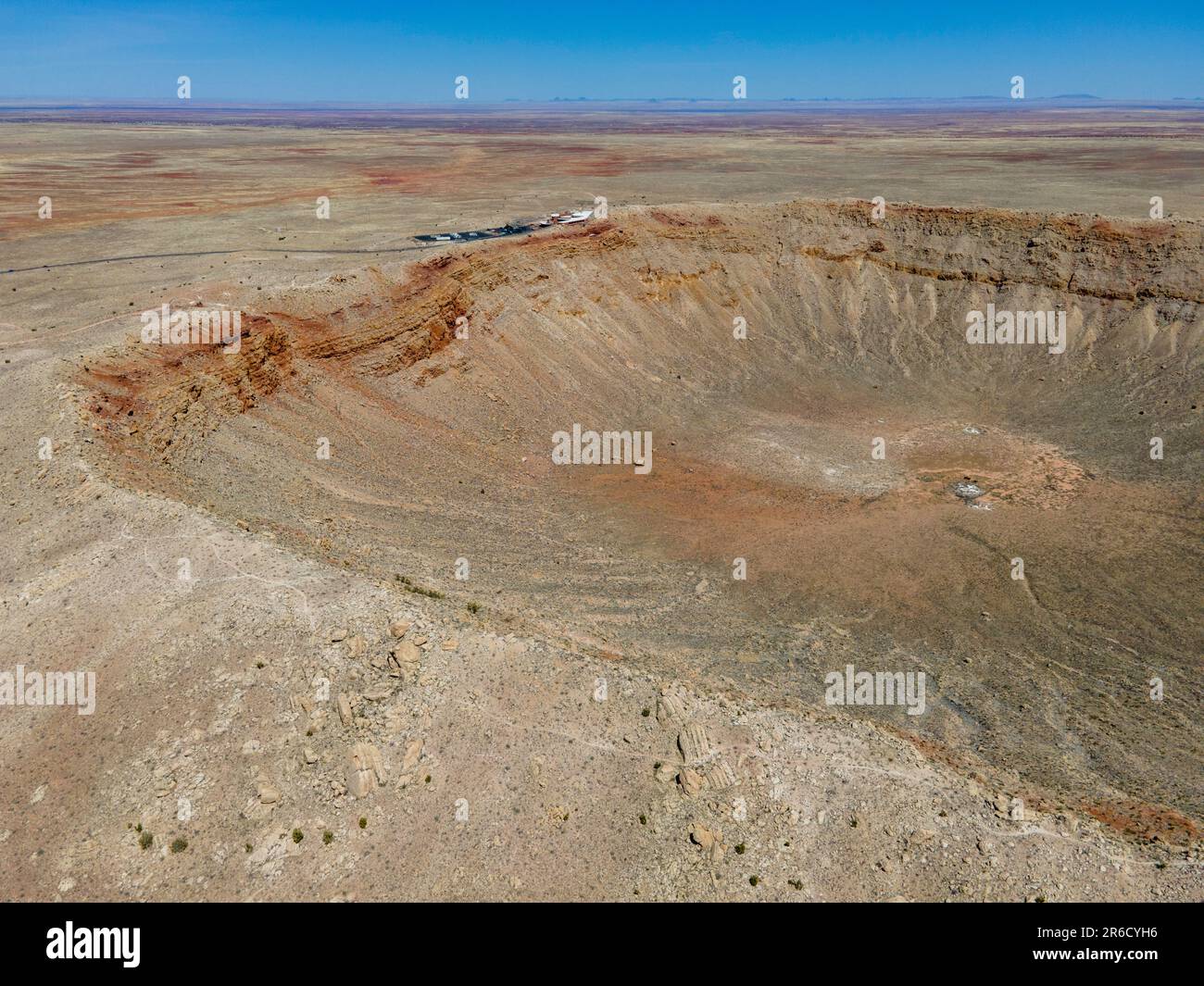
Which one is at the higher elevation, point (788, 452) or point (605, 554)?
point (788, 452)

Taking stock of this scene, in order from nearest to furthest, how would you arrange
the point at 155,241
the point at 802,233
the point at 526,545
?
the point at 526,545 < the point at 155,241 < the point at 802,233

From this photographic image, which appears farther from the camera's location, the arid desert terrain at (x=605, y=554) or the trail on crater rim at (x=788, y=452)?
the trail on crater rim at (x=788, y=452)

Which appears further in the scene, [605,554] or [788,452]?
[788,452]

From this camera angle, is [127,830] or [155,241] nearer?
[127,830]

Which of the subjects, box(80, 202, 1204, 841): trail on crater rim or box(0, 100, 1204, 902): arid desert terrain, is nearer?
box(0, 100, 1204, 902): arid desert terrain
